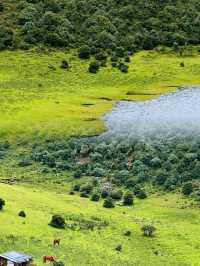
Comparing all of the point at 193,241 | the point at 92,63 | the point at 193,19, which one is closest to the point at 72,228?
the point at 193,241

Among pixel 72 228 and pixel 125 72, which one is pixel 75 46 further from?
pixel 72 228

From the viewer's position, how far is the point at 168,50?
523 feet

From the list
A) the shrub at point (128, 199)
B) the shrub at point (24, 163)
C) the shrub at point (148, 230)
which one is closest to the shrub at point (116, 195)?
the shrub at point (128, 199)

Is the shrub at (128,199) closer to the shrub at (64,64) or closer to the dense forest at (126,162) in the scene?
the dense forest at (126,162)

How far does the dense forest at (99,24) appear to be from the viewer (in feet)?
515

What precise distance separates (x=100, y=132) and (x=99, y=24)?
59.5m

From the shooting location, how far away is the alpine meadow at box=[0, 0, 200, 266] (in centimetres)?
7006

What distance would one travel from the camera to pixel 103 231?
72.6 m

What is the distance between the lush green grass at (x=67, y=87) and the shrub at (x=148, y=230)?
3442cm

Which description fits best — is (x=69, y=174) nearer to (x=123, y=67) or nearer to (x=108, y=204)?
(x=108, y=204)

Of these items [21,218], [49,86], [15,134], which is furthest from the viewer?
[49,86]

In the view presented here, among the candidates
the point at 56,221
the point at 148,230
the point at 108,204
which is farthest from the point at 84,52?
the point at 56,221

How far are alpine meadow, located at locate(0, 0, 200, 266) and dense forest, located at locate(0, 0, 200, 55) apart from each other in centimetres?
23

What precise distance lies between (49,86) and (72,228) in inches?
2638
